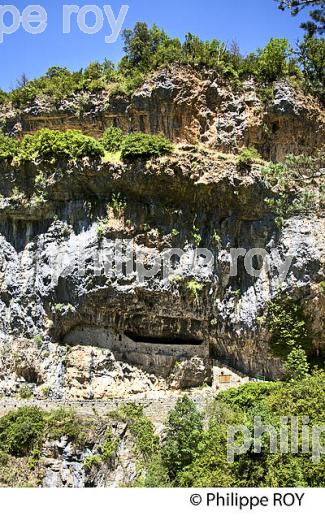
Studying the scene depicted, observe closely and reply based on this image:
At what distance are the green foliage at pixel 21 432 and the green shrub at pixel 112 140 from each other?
1061cm

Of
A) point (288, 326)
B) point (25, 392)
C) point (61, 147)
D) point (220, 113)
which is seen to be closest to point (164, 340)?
point (288, 326)

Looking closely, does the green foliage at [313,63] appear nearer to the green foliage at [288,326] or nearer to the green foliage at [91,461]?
the green foliage at [288,326]

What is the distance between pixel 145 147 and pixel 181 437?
10932mm

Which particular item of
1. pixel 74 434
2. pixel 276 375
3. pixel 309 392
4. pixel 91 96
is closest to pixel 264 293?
pixel 276 375

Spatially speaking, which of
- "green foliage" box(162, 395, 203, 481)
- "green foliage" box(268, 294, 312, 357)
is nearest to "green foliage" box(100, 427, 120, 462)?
"green foliage" box(162, 395, 203, 481)

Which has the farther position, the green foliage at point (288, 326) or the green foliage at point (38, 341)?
the green foliage at point (38, 341)

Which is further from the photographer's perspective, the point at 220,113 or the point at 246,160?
the point at 220,113

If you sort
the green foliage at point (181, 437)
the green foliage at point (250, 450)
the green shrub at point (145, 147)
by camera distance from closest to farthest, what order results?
the green foliage at point (250, 450), the green foliage at point (181, 437), the green shrub at point (145, 147)

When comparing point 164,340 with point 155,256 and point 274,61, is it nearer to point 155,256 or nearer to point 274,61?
point 155,256

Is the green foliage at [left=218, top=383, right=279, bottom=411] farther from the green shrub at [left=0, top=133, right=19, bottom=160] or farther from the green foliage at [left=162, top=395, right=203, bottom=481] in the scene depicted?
the green shrub at [left=0, top=133, right=19, bottom=160]

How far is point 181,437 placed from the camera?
61.1 feet

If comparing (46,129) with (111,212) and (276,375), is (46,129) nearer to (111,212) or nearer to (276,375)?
(111,212)

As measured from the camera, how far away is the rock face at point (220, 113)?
77.3 feet

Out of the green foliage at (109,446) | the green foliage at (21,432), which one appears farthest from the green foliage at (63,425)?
the green foliage at (109,446)
